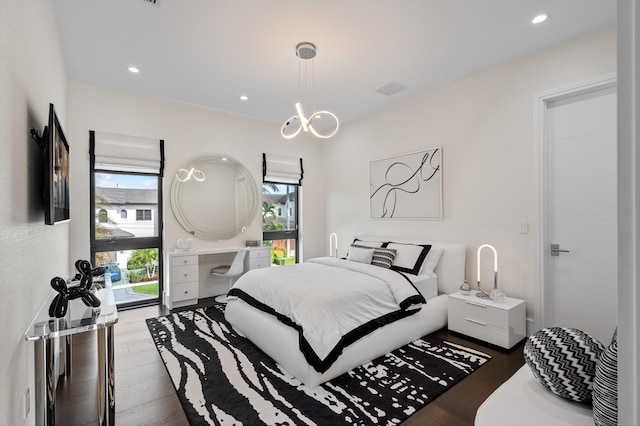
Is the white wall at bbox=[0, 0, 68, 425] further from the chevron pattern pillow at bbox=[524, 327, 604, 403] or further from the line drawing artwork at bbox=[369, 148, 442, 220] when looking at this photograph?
the line drawing artwork at bbox=[369, 148, 442, 220]

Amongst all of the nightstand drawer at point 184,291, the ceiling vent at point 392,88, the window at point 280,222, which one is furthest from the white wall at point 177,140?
the ceiling vent at point 392,88

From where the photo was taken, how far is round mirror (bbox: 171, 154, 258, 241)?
443 centimetres

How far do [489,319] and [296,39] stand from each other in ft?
10.4

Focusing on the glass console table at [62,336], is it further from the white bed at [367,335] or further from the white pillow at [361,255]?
the white pillow at [361,255]

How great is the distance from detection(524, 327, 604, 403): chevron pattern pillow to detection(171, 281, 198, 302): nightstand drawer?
385 cm

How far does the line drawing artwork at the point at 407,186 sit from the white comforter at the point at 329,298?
127cm

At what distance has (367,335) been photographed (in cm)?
252

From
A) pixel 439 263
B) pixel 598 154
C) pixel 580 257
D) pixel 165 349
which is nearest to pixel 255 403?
pixel 165 349

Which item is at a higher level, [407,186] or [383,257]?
[407,186]

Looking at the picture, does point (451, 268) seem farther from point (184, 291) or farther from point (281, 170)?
point (184, 291)

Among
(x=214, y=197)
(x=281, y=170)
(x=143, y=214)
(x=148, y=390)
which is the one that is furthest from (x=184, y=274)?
(x=281, y=170)

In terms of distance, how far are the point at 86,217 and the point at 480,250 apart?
4687mm

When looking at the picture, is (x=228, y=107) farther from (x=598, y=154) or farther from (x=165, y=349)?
(x=598, y=154)

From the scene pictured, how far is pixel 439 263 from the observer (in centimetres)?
360
